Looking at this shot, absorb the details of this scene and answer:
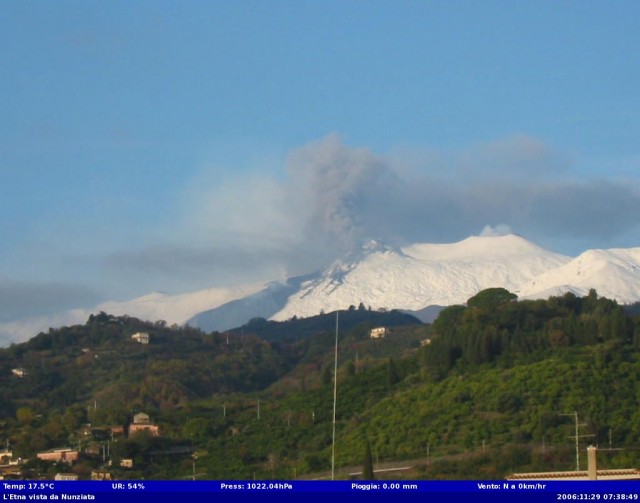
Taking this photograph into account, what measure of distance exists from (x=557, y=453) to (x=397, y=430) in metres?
15.7

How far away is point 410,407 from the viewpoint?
302 ft

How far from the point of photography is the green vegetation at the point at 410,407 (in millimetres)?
80250

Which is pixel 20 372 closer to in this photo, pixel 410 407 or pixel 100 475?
pixel 410 407

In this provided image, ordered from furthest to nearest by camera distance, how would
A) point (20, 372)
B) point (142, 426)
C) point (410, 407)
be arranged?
1. point (20, 372)
2. point (142, 426)
3. point (410, 407)

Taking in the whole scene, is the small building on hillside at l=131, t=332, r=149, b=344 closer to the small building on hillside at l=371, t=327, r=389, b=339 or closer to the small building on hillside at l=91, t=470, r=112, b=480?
the small building on hillside at l=371, t=327, r=389, b=339

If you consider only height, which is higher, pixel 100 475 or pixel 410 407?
A: pixel 410 407

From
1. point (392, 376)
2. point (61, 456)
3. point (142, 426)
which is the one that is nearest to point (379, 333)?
point (392, 376)

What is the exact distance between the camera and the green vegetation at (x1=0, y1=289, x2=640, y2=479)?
80250 millimetres

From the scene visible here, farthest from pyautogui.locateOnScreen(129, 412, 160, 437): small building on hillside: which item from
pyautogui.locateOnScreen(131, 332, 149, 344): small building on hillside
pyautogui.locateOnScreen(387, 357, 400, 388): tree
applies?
pyautogui.locateOnScreen(131, 332, 149, 344): small building on hillside

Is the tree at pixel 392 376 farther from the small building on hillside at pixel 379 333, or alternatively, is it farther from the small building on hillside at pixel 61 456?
the small building on hillside at pixel 379 333

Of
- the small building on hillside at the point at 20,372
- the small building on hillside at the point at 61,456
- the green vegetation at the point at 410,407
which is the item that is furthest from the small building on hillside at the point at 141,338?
the small building on hillside at the point at 61,456

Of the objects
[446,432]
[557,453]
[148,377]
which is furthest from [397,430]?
[148,377]

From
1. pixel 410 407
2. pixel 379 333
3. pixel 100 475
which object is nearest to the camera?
pixel 100 475
